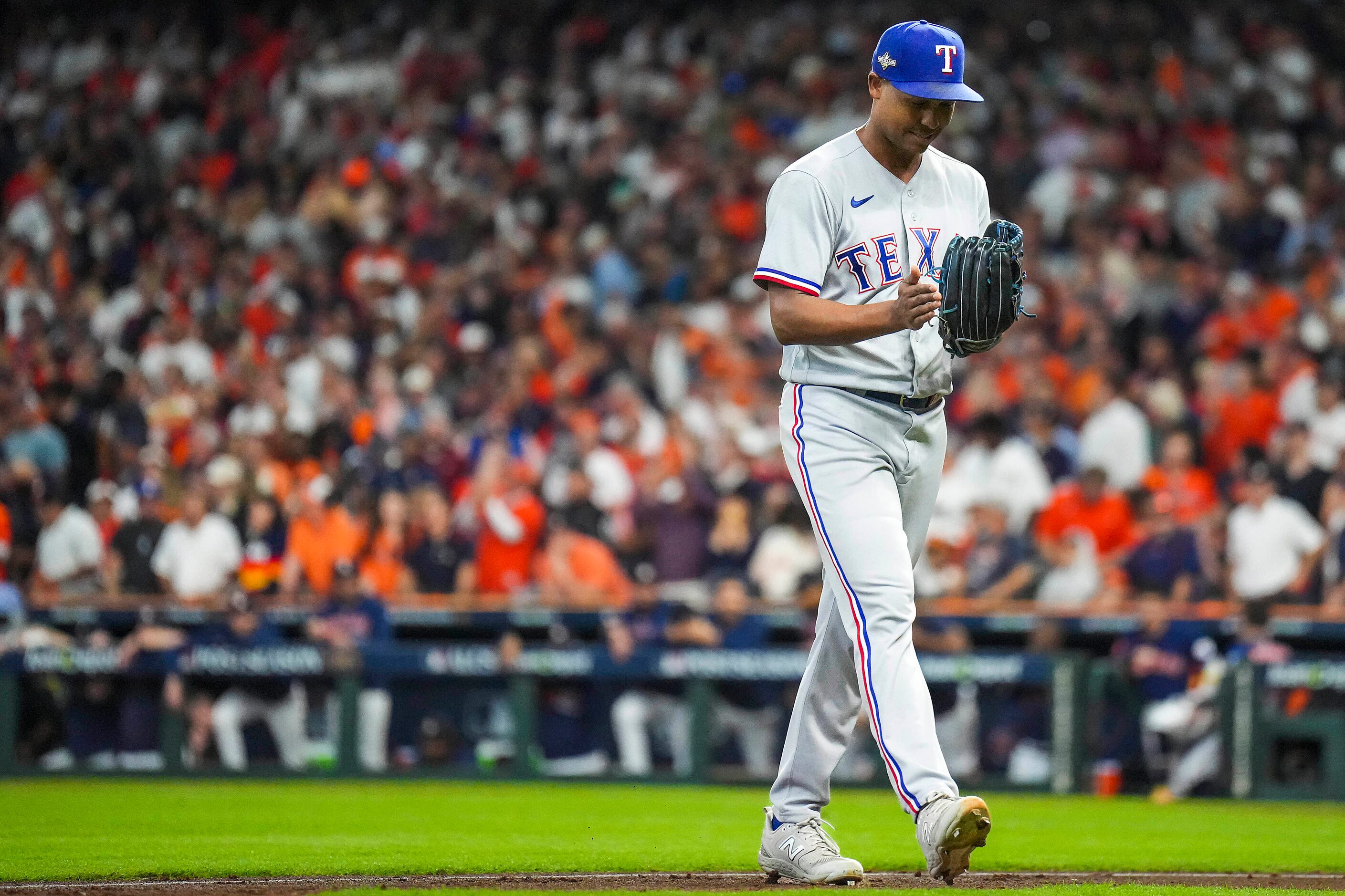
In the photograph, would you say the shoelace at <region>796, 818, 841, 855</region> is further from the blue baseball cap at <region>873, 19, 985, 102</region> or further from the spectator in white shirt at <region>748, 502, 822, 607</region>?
the spectator in white shirt at <region>748, 502, 822, 607</region>

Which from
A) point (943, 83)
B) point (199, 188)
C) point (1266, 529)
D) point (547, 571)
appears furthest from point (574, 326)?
point (943, 83)

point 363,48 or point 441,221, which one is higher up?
point 363,48

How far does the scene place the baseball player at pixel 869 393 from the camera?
4664mm

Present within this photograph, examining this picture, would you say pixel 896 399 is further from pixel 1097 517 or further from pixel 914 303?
pixel 1097 517

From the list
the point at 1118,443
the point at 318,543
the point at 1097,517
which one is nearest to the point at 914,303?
the point at 1097,517

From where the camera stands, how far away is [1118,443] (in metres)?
12.3

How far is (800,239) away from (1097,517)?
7242mm

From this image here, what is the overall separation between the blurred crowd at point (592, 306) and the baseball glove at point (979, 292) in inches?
258

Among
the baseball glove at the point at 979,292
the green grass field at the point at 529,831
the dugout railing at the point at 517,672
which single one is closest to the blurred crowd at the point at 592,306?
the dugout railing at the point at 517,672

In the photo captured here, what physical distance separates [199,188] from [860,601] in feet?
45.9

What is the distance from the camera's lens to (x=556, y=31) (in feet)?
62.7

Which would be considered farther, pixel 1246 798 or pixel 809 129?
pixel 809 129

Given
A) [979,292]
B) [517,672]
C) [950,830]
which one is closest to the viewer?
[950,830]

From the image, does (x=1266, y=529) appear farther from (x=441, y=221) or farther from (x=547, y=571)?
(x=441, y=221)
